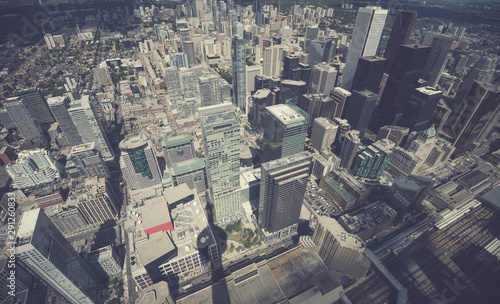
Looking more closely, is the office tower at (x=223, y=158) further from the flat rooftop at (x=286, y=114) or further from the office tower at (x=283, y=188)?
the flat rooftop at (x=286, y=114)

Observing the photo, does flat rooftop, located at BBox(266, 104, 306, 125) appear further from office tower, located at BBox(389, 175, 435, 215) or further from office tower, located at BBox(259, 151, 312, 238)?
office tower, located at BBox(389, 175, 435, 215)

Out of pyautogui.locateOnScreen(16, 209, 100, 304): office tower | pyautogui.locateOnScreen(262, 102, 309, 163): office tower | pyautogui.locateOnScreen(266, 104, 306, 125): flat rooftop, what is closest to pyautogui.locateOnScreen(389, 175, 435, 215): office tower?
pyautogui.locateOnScreen(262, 102, 309, 163): office tower

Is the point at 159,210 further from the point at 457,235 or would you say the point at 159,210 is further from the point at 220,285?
the point at 457,235

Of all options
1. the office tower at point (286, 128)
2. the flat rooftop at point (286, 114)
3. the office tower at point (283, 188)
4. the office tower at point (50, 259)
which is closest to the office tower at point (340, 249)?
the office tower at point (283, 188)

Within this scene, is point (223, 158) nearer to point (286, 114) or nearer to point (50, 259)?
point (286, 114)

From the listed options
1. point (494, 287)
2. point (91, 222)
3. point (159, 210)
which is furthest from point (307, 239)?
point (91, 222)

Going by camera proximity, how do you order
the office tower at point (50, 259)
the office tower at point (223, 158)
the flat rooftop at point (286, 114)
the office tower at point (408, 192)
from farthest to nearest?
the office tower at point (408, 192), the flat rooftop at point (286, 114), the office tower at point (223, 158), the office tower at point (50, 259)

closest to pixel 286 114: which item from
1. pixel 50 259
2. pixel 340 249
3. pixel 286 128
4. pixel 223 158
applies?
pixel 286 128
